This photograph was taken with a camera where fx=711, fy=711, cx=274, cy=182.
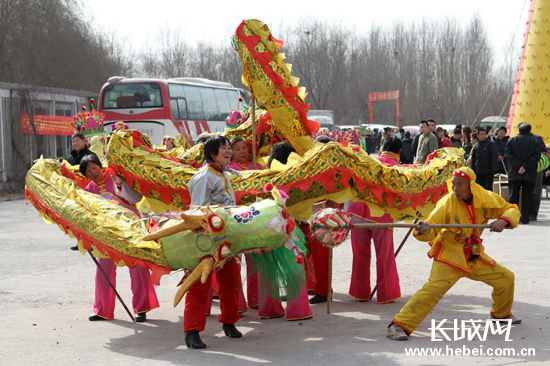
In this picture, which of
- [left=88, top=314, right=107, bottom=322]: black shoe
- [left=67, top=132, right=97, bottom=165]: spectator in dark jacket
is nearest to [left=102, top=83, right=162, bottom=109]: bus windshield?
[left=67, top=132, right=97, bottom=165]: spectator in dark jacket

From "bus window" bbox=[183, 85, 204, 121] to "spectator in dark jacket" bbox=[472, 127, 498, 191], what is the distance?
43.4 ft

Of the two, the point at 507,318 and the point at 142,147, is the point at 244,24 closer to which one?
the point at 142,147

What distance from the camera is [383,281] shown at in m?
6.74

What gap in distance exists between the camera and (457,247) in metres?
5.41

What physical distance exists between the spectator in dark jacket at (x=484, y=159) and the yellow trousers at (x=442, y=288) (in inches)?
313

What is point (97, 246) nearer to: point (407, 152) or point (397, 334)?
point (397, 334)

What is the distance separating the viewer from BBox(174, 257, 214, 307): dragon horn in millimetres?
4840

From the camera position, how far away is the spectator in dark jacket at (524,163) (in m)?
11.9

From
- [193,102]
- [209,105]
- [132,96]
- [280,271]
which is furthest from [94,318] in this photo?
[209,105]

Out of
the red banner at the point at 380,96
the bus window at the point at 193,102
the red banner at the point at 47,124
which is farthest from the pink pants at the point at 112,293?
the red banner at the point at 380,96

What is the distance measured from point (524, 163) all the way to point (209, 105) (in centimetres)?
1599

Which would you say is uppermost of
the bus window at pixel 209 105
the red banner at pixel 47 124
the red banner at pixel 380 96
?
the red banner at pixel 380 96

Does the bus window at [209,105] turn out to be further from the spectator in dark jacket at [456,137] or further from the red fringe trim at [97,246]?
the red fringe trim at [97,246]

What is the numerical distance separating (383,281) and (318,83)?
144 feet
